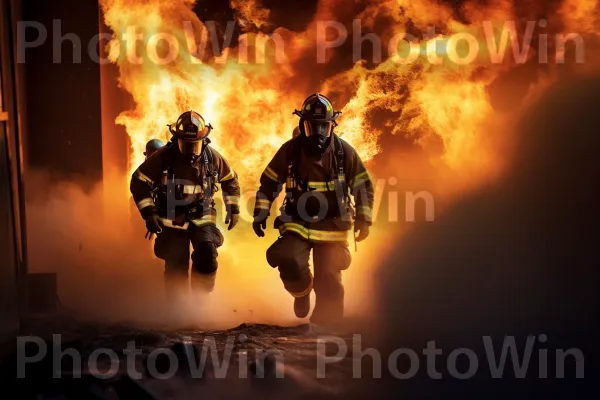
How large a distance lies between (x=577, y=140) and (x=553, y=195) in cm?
72

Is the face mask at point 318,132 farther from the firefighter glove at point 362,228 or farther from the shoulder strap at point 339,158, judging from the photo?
the firefighter glove at point 362,228

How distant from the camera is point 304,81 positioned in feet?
29.4

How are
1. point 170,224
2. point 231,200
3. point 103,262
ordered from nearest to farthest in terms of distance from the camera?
1. point 170,224
2. point 231,200
3. point 103,262

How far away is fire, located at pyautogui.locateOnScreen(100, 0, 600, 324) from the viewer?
341 inches

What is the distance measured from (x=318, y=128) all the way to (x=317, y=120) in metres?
0.09

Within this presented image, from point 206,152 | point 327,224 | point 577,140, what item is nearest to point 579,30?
point 577,140

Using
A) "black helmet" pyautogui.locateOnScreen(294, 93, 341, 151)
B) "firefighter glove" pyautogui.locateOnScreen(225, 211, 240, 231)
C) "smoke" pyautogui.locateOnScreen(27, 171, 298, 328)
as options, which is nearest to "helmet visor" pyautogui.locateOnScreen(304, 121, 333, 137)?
"black helmet" pyautogui.locateOnScreen(294, 93, 341, 151)

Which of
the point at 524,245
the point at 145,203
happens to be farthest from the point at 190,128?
the point at 524,245

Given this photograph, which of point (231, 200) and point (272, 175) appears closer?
point (272, 175)

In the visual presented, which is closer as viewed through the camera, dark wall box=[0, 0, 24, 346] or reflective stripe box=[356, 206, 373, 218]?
reflective stripe box=[356, 206, 373, 218]

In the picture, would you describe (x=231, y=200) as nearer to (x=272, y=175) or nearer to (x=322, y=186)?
(x=272, y=175)

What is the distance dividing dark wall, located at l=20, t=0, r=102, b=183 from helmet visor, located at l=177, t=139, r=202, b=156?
173 cm

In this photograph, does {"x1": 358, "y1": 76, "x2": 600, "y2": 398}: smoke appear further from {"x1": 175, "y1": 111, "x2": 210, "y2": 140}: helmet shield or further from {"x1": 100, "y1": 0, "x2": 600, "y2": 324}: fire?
{"x1": 175, "y1": 111, "x2": 210, "y2": 140}: helmet shield

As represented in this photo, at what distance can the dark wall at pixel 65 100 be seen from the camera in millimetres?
8656
